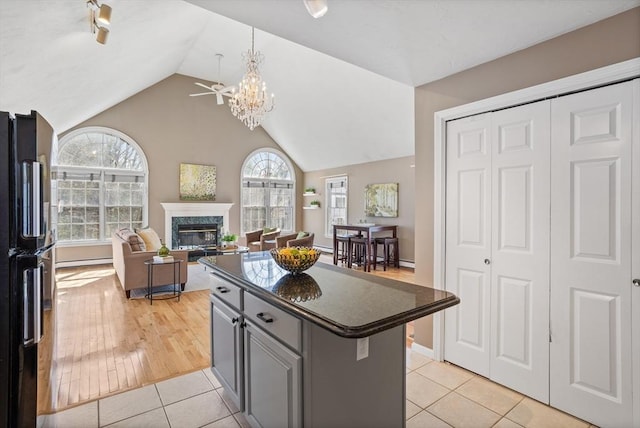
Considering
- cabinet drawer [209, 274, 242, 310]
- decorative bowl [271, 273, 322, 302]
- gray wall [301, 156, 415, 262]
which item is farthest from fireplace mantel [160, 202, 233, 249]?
decorative bowl [271, 273, 322, 302]

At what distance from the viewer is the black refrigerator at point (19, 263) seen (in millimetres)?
1437

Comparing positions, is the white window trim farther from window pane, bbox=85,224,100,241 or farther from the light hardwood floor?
the light hardwood floor

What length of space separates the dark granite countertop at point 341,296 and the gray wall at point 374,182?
5.17 metres

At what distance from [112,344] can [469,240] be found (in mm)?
3368

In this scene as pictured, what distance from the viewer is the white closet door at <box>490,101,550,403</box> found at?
85.3 inches

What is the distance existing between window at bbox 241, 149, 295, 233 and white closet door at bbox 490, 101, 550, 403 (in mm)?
7261

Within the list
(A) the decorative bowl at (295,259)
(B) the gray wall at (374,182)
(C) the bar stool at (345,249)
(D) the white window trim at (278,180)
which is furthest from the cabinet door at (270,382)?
(D) the white window trim at (278,180)

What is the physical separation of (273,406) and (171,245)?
6928 millimetres

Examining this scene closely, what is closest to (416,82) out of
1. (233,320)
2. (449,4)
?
(449,4)

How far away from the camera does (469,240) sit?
2576 mm

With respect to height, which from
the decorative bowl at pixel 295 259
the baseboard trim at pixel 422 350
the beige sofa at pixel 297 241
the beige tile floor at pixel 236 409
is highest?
the decorative bowl at pixel 295 259

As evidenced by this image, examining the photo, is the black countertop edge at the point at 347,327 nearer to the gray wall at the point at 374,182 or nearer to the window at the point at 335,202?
the gray wall at the point at 374,182

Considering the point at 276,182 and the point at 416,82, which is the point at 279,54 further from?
the point at 416,82

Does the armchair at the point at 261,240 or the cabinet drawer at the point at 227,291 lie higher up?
the cabinet drawer at the point at 227,291
